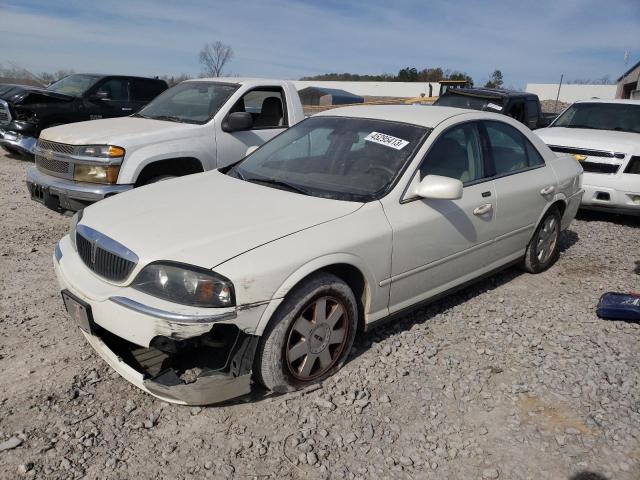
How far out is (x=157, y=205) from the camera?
130 inches

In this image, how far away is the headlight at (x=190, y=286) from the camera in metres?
2.56

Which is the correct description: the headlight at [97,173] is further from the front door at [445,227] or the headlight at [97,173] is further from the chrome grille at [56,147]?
the front door at [445,227]

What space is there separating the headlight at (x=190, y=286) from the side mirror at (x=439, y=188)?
Answer: 1.45m

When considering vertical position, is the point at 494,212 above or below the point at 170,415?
above

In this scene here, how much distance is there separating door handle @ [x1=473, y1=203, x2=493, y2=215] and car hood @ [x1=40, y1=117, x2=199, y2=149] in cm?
339

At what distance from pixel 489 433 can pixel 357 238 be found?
1.29 meters

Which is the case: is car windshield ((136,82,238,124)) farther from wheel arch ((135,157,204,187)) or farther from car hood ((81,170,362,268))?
car hood ((81,170,362,268))

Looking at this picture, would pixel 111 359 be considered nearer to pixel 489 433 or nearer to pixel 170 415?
pixel 170 415

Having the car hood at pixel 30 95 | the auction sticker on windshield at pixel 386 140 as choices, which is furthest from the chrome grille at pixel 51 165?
the car hood at pixel 30 95

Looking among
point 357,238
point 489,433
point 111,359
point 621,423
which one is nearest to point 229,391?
point 111,359

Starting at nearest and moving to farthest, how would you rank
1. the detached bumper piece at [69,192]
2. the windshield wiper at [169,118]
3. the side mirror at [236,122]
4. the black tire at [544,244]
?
the black tire at [544,244] < the detached bumper piece at [69,192] < the side mirror at [236,122] < the windshield wiper at [169,118]

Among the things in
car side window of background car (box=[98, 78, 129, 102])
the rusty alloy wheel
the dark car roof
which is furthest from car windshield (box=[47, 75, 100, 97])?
the rusty alloy wheel

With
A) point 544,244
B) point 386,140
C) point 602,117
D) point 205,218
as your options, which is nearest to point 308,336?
point 205,218

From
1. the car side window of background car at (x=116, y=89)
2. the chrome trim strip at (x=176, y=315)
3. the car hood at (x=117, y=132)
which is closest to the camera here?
the chrome trim strip at (x=176, y=315)
